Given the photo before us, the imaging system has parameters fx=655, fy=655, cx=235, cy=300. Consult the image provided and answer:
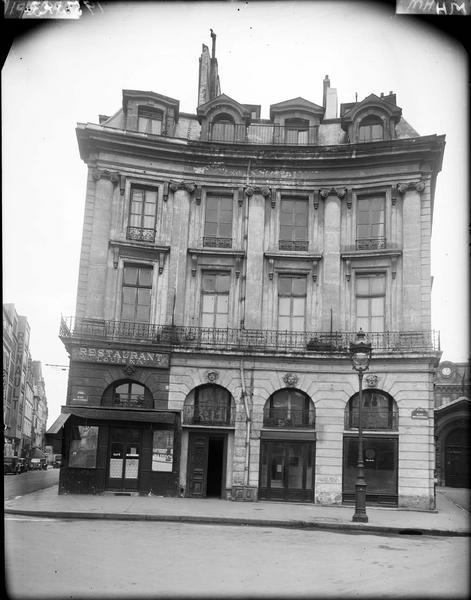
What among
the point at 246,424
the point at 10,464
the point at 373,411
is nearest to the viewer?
the point at 373,411

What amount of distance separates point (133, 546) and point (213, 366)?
1334 cm

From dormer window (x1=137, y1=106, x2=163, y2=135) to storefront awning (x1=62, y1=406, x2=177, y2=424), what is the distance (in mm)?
11319

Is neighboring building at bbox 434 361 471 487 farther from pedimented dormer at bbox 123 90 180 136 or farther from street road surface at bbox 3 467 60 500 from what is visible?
pedimented dormer at bbox 123 90 180 136

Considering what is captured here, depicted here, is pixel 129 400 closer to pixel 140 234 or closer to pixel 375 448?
pixel 140 234

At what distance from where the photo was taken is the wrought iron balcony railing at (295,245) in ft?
86.7

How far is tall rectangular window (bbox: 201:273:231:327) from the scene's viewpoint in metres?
26.0

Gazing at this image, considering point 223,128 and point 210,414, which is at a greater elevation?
point 223,128

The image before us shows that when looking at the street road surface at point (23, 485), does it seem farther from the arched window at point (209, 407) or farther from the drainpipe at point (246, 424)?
the drainpipe at point (246, 424)

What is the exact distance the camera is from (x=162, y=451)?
24.2 meters

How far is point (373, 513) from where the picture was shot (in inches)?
829

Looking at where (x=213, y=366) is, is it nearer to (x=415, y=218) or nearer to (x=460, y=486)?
(x=415, y=218)

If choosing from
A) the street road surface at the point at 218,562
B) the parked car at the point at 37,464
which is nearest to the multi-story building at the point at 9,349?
the street road surface at the point at 218,562

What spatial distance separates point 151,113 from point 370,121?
8997 millimetres

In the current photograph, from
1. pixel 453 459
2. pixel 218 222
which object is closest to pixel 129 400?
pixel 218 222
